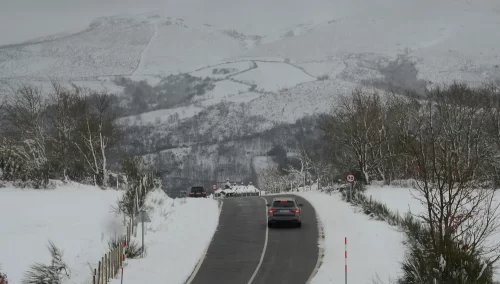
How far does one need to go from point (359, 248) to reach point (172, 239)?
9.39 meters

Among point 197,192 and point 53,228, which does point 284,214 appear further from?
point 197,192

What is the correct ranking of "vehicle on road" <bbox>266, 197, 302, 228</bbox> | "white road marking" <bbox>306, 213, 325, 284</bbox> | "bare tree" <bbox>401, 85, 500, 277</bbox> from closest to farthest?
"bare tree" <bbox>401, 85, 500, 277</bbox> < "white road marking" <bbox>306, 213, 325, 284</bbox> < "vehicle on road" <bbox>266, 197, 302, 228</bbox>

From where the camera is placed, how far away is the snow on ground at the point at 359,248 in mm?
20391

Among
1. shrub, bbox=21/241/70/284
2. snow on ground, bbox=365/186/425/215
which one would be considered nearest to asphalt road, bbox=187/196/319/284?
shrub, bbox=21/241/70/284

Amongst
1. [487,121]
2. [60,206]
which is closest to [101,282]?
[60,206]

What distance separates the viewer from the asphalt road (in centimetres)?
2106

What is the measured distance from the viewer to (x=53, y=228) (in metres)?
28.7

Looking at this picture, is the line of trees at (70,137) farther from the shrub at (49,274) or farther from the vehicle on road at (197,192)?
the shrub at (49,274)

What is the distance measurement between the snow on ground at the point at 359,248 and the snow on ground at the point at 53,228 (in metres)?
9.42

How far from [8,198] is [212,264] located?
17.2 metres

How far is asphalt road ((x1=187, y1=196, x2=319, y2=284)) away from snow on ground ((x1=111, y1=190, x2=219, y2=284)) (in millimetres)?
641

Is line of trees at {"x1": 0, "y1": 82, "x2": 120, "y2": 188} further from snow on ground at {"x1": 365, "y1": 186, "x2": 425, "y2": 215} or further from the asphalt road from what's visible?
snow on ground at {"x1": 365, "y1": 186, "x2": 425, "y2": 215}

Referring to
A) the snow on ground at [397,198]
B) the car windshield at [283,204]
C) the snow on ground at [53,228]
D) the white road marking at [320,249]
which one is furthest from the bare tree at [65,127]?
the white road marking at [320,249]

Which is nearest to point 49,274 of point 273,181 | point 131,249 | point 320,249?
point 131,249
